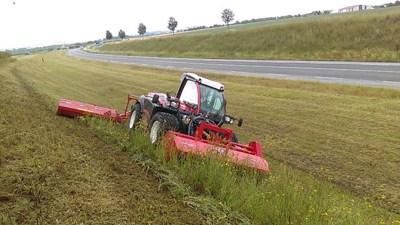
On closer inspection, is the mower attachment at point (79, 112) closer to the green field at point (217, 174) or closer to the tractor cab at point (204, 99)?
the green field at point (217, 174)

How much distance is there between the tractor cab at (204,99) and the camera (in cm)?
834

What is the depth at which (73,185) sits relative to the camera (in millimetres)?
4957

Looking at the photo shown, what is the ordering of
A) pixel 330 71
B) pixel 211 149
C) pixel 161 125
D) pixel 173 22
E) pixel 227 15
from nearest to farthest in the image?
pixel 211 149, pixel 161 125, pixel 330 71, pixel 227 15, pixel 173 22

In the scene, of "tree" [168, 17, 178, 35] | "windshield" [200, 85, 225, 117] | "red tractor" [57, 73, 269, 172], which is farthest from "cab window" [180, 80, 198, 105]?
"tree" [168, 17, 178, 35]

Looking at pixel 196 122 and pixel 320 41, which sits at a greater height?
pixel 320 41

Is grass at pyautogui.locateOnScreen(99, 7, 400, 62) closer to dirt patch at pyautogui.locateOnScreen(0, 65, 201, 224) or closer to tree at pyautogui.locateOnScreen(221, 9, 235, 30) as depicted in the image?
tree at pyautogui.locateOnScreen(221, 9, 235, 30)

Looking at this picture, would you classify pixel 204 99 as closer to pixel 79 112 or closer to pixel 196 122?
pixel 196 122

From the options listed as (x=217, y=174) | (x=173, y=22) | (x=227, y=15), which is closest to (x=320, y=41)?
(x=217, y=174)

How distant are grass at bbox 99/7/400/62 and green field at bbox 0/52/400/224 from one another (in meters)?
16.2

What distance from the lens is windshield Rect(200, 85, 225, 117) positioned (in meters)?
8.39

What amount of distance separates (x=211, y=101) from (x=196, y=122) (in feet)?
2.53

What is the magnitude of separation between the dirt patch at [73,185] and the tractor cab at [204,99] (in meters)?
2.03

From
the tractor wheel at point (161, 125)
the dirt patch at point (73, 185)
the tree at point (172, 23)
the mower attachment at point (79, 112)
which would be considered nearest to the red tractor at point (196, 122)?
the tractor wheel at point (161, 125)

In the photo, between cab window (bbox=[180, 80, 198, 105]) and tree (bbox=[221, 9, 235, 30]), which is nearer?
cab window (bbox=[180, 80, 198, 105])
